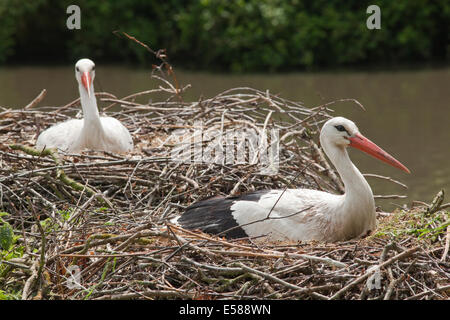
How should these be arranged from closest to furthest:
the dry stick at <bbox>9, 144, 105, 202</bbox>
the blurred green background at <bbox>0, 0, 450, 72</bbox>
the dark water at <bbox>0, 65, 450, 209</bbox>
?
the dry stick at <bbox>9, 144, 105, 202</bbox> < the dark water at <bbox>0, 65, 450, 209</bbox> < the blurred green background at <bbox>0, 0, 450, 72</bbox>

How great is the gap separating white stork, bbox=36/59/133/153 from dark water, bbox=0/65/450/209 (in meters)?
3.37

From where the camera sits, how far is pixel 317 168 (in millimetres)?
5859

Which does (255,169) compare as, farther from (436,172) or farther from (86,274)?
(436,172)

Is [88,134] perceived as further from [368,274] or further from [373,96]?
[373,96]

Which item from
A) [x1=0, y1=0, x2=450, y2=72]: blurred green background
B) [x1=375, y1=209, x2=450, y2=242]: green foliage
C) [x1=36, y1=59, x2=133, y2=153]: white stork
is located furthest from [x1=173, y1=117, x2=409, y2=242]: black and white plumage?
[x1=0, y1=0, x2=450, y2=72]: blurred green background

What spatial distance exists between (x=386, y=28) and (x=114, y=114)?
10.1 metres

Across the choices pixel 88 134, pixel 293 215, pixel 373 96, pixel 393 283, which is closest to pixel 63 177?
pixel 88 134

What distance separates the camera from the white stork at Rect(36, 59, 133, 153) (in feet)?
19.8

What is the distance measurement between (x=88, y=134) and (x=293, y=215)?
7.40 ft

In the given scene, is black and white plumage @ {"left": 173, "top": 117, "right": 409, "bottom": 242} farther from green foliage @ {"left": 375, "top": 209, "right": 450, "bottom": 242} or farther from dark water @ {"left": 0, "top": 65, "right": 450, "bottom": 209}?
dark water @ {"left": 0, "top": 65, "right": 450, "bottom": 209}

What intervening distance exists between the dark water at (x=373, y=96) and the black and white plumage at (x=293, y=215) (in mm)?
3524

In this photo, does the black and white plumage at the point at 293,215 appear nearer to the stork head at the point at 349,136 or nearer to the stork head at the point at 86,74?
the stork head at the point at 349,136

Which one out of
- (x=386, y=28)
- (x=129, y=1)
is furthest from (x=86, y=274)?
(x=129, y=1)

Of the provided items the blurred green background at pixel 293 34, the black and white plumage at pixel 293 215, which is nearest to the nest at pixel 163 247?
the black and white plumage at pixel 293 215
